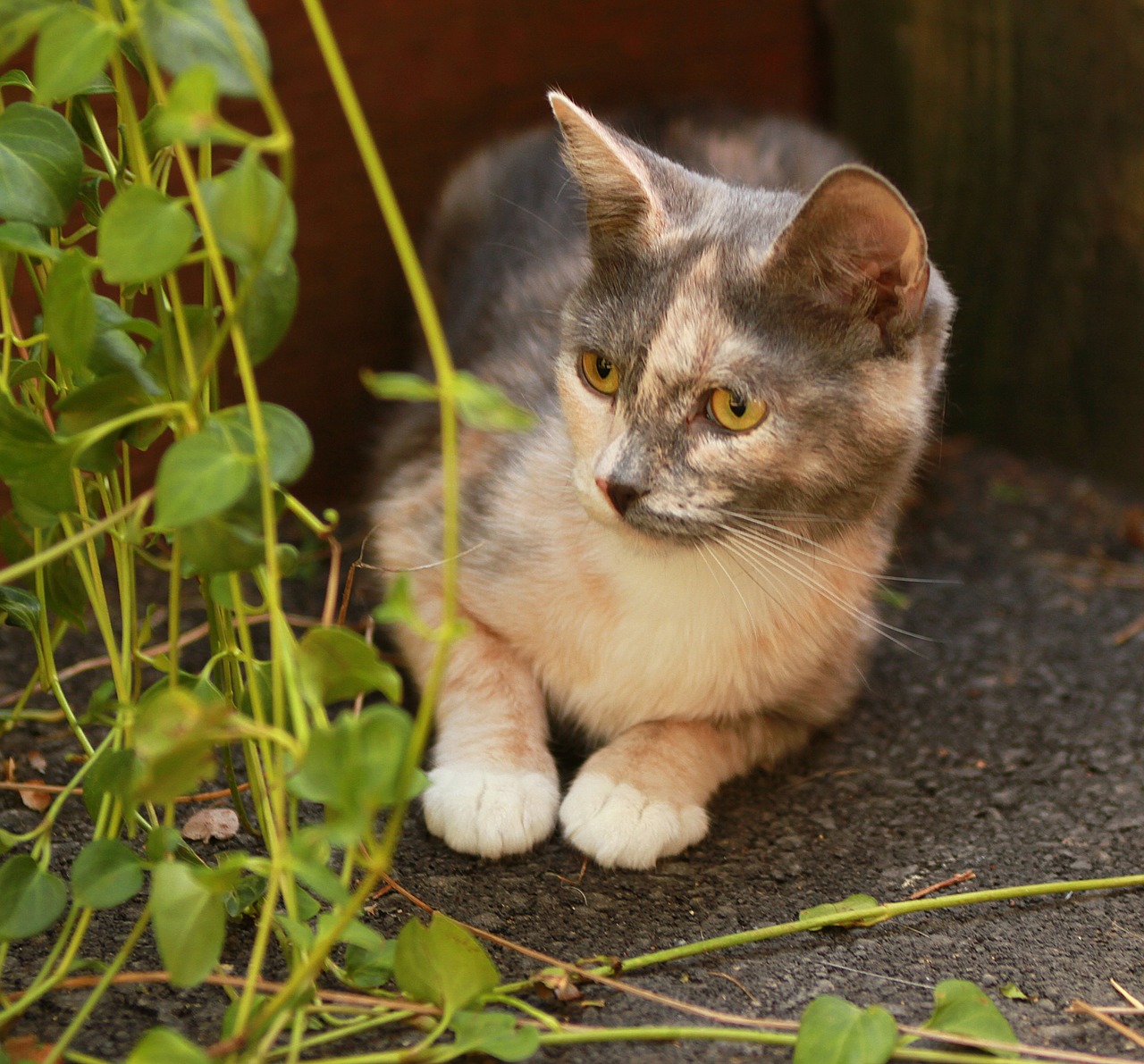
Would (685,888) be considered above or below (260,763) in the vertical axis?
below

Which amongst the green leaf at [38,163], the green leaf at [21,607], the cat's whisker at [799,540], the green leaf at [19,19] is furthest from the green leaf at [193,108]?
the cat's whisker at [799,540]

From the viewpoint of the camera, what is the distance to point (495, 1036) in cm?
129

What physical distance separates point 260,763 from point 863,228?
104 cm

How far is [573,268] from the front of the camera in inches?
97.7

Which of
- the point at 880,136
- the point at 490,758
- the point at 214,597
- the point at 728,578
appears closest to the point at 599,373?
the point at 728,578

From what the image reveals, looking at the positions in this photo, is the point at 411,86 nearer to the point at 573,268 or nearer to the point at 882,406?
the point at 573,268

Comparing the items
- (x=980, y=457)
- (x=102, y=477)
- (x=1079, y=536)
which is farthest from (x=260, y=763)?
(x=980, y=457)

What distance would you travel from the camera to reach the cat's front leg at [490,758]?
5.92 ft

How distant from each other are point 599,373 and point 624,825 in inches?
26.5

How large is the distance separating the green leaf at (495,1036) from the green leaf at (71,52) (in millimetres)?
1010

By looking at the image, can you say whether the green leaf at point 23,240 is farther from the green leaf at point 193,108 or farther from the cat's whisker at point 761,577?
the cat's whisker at point 761,577

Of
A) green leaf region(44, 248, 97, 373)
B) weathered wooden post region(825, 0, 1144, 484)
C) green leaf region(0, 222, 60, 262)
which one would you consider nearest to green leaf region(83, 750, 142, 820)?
Answer: green leaf region(44, 248, 97, 373)

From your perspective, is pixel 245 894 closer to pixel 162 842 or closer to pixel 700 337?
pixel 162 842

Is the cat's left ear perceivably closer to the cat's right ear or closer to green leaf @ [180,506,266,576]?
the cat's right ear
